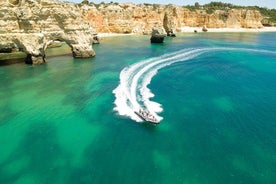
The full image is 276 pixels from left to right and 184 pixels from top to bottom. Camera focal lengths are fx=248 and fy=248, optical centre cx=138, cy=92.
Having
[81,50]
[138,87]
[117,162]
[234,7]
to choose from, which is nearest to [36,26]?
[81,50]

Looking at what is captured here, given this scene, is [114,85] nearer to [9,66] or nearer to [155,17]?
[9,66]

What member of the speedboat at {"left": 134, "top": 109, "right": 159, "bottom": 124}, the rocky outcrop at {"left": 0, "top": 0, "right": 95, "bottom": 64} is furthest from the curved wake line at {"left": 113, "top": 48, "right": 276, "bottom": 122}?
the rocky outcrop at {"left": 0, "top": 0, "right": 95, "bottom": 64}

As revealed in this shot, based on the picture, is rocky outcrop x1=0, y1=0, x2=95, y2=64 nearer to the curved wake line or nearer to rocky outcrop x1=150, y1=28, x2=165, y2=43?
the curved wake line

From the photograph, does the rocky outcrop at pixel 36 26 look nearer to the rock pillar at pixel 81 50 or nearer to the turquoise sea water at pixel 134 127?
the rock pillar at pixel 81 50

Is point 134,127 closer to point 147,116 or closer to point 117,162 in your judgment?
point 147,116

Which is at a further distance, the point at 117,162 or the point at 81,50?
the point at 81,50

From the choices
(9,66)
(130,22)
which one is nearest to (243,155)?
(9,66)
